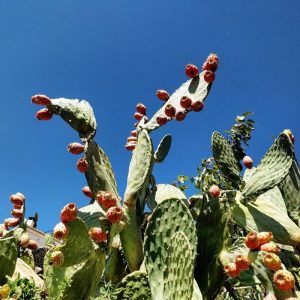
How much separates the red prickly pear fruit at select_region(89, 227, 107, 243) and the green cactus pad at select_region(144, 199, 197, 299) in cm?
23

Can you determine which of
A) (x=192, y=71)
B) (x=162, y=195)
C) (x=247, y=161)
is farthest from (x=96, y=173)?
(x=247, y=161)

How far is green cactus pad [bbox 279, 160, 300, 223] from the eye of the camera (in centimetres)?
304

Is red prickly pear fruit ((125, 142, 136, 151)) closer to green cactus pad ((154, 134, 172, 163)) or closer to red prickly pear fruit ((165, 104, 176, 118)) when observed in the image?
green cactus pad ((154, 134, 172, 163))

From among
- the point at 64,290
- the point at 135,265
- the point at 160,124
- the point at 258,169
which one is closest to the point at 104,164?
the point at 160,124

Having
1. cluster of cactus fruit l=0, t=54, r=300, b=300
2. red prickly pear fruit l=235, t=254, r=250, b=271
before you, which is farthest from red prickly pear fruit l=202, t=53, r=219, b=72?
red prickly pear fruit l=235, t=254, r=250, b=271

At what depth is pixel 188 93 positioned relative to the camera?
276 cm

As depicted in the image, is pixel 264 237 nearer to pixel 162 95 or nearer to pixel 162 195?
pixel 162 195

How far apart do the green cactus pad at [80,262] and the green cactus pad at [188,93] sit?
0.94m

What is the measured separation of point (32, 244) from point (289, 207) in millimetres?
1968

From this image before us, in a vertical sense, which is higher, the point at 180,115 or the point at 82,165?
the point at 180,115

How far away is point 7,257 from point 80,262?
644 mm

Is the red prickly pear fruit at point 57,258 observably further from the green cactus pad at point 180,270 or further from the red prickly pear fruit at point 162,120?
the red prickly pear fruit at point 162,120

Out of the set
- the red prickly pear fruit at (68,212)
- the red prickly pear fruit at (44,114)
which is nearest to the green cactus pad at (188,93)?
→ the red prickly pear fruit at (44,114)

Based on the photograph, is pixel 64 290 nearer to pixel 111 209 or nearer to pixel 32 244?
pixel 111 209
